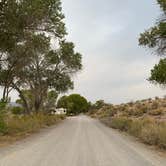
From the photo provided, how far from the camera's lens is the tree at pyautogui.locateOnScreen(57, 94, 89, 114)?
137 meters

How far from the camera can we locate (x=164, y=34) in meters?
18.4

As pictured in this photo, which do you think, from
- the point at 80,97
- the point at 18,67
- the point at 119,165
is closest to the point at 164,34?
the point at 119,165

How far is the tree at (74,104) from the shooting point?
137m

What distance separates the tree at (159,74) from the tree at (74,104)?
11572cm

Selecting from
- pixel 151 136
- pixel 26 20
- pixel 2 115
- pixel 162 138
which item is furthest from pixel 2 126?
pixel 162 138

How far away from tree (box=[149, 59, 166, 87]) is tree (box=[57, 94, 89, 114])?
116m

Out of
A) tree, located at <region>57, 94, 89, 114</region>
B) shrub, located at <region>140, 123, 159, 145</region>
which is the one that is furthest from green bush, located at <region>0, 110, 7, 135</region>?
tree, located at <region>57, 94, 89, 114</region>

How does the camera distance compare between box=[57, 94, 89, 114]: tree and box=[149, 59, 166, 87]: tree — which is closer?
box=[149, 59, 166, 87]: tree

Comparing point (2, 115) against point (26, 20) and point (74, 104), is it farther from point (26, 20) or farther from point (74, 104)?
point (74, 104)

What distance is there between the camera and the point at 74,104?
5669 inches

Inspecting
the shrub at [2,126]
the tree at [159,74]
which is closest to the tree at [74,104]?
the shrub at [2,126]

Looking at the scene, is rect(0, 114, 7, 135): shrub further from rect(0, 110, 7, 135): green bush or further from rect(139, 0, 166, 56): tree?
rect(139, 0, 166, 56): tree

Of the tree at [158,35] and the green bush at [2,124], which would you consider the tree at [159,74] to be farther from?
the green bush at [2,124]

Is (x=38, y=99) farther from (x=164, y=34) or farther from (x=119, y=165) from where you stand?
(x=119, y=165)
